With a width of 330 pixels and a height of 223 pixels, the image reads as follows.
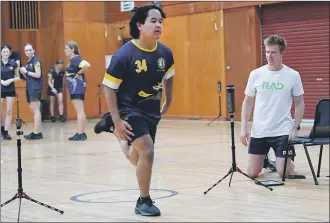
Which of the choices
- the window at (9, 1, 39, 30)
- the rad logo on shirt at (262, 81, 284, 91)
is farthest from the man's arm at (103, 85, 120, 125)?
the window at (9, 1, 39, 30)

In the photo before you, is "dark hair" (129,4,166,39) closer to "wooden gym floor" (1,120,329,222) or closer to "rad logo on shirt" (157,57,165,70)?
"rad logo on shirt" (157,57,165,70)

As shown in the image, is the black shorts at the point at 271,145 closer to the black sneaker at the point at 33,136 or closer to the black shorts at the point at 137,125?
→ the black shorts at the point at 137,125

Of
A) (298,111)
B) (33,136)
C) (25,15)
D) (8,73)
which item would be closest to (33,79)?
(8,73)

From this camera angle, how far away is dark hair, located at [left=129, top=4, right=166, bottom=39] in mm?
5207

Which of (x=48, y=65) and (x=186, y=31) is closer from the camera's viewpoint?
(x=186, y=31)

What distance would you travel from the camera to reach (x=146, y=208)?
17.4 ft

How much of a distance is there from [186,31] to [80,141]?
7.48m

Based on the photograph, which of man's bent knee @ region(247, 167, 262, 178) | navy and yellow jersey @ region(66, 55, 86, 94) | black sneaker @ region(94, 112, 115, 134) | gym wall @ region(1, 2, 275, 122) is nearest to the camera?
black sneaker @ region(94, 112, 115, 134)

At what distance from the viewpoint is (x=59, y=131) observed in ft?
53.6

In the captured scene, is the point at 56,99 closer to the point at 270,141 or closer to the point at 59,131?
the point at 59,131

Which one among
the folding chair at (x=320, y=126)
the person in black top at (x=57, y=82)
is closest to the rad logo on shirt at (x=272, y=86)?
the folding chair at (x=320, y=126)

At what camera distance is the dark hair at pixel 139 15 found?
521 cm

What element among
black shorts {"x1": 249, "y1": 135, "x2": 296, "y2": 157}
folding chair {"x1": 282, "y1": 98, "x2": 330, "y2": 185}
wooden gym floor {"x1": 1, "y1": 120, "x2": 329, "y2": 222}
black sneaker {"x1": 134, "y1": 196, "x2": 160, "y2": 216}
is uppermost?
folding chair {"x1": 282, "y1": 98, "x2": 330, "y2": 185}

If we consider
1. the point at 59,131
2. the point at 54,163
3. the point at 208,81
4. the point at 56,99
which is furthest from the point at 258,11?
the point at 54,163
